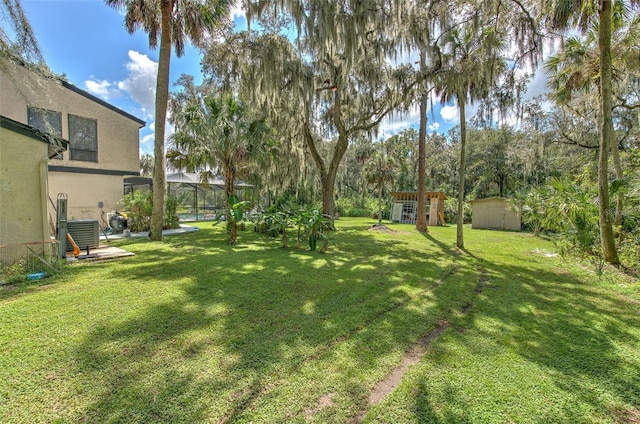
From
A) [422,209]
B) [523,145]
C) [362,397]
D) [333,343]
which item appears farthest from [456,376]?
[523,145]

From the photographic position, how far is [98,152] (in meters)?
10.5

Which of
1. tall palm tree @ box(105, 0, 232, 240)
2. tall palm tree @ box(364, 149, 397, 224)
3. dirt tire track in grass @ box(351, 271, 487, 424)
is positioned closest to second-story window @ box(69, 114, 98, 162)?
tall palm tree @ box(105, 0, 232, 240)

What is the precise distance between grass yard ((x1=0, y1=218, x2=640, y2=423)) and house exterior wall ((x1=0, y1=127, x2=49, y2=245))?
105 cm

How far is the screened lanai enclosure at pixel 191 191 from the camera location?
15.3 meters

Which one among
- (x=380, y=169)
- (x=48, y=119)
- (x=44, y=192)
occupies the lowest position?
(x=44, y=192)

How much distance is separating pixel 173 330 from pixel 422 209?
1341 cm

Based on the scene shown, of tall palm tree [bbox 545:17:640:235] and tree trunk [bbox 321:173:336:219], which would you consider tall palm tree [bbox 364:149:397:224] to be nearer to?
tree trunk [bbox 321:173:336:219]

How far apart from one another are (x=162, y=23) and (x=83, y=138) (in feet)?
17.4

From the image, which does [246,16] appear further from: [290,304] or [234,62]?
[290,304]

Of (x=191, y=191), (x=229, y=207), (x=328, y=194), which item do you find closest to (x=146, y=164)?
(x=191, y=191)

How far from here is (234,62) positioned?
973 cm

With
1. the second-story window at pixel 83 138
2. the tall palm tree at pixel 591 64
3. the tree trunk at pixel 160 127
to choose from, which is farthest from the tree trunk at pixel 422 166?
the second-story window at pixel 83 138

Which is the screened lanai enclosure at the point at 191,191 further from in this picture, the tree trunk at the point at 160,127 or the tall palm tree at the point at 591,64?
the tall palm tree at the point at 591,64

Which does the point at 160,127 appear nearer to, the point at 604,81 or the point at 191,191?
the point at 191,191
